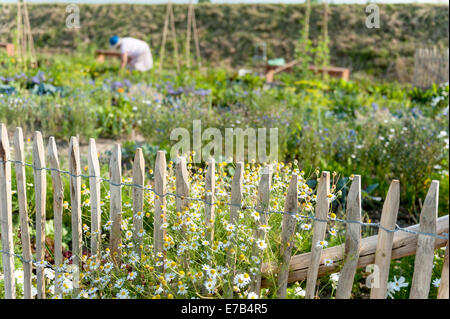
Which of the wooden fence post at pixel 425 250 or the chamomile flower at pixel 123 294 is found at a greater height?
the wooden fence post at pixel 425 250

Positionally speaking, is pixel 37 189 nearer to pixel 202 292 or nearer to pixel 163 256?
pixel 163 256

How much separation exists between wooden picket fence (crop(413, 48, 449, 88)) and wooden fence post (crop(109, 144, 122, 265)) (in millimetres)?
11674

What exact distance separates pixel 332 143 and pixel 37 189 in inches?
133

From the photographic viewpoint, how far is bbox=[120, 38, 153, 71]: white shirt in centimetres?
1073

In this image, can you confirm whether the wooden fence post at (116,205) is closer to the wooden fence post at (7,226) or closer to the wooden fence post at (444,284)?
the wooden fence post at (7,226)

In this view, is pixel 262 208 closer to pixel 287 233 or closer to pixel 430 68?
pixel 287 233

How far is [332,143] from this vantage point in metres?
5.07

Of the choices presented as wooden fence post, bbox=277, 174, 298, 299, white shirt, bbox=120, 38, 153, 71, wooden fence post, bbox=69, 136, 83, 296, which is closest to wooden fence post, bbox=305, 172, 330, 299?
wooden fence post, bbox=277, 174, 298, 299

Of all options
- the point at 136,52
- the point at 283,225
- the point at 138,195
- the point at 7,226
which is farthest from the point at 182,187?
the point at 136,52

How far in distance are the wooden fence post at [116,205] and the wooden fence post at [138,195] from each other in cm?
9

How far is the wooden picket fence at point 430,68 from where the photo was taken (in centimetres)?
1210

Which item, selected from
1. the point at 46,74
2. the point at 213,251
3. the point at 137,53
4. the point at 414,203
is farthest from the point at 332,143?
the point at 137,53

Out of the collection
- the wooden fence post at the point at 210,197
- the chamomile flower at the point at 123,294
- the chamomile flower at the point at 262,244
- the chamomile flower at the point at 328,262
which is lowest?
the chamomile flower at the point at 123,294

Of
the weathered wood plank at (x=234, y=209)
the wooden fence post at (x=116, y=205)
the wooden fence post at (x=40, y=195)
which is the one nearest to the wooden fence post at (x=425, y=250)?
the weathered wood plank at (x=234, y=209)
